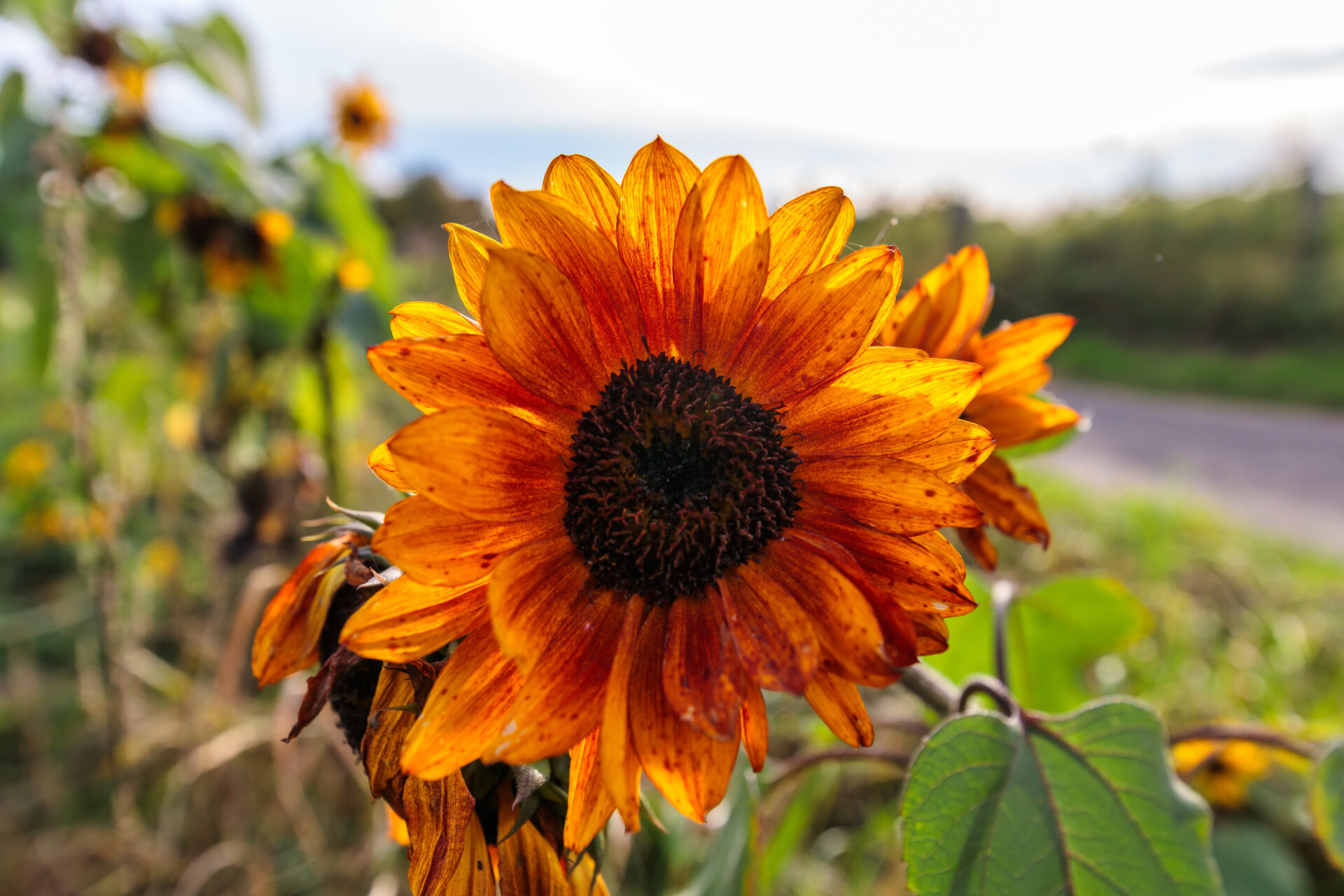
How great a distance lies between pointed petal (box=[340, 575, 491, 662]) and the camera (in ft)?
1.23

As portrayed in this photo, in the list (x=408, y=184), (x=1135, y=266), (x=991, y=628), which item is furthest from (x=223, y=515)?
(x=1135, y=266)

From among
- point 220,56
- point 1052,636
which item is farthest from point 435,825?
point 220,56

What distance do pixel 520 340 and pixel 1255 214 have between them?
1146cm

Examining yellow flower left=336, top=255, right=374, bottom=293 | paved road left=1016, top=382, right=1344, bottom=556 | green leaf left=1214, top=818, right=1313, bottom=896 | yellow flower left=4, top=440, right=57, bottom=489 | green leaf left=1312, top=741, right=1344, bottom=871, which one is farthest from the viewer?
paved road left=1016, top=382, right=1344, bottom=556

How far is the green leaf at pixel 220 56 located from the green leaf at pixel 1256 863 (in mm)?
2123

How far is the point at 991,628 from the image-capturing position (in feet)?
2.71

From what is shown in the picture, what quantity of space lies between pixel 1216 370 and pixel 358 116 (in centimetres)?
767

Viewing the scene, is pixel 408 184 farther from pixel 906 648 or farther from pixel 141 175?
pixel 906 648

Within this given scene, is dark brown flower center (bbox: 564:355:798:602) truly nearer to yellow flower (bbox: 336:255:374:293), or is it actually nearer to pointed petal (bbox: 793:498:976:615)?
pointed petal (bbox: 793:498:976:615)

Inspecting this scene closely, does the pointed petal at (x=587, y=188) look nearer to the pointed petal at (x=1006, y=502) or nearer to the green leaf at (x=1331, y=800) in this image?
the pointed petal at (x=1006, y=502)

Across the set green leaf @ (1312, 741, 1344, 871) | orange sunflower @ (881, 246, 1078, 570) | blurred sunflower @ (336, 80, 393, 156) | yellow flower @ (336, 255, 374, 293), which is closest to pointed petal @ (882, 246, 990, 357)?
orange sunflower @ (881, 246, 1078, 570)

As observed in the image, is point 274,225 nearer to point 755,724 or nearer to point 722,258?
point 722,258

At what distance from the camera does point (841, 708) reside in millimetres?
402

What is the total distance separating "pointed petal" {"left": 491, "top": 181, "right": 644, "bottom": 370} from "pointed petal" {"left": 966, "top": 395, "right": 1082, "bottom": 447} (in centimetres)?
24
